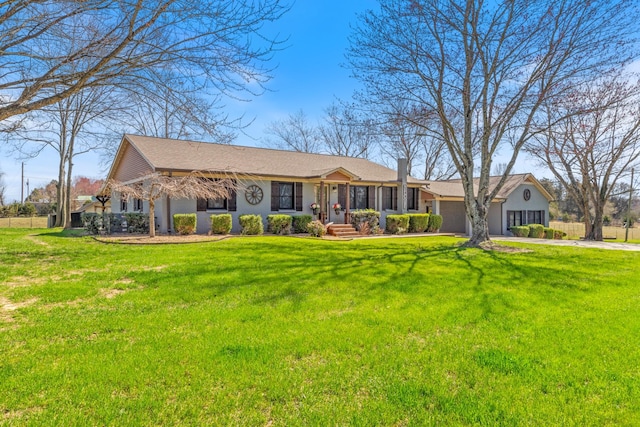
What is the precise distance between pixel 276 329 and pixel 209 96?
491 centimetres

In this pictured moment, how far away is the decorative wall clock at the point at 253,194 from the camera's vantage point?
16.9m

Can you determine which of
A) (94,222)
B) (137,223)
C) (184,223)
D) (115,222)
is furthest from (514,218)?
(94,222)

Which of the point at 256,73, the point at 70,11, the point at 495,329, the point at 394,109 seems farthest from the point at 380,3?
the point at 495,329

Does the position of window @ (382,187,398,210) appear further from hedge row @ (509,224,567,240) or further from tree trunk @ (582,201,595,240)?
tree trunk @ (582,201,595,240)

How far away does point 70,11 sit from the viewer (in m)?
6.24

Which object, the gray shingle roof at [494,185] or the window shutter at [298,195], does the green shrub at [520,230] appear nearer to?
the gray shingle roof at [494,185]

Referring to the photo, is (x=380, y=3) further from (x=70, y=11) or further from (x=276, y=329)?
(x=276, y=329)

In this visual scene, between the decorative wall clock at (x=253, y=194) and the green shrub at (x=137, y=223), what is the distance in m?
4.21

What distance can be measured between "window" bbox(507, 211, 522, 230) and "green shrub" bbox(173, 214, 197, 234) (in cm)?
2011

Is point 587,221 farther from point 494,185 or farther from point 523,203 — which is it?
point 494,185

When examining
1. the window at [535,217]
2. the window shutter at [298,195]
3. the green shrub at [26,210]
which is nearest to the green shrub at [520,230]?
the window at [535,217]

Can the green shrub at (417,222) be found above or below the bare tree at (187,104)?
below

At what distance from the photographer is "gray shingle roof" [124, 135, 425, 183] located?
15820mm

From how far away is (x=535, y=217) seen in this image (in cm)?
2636
